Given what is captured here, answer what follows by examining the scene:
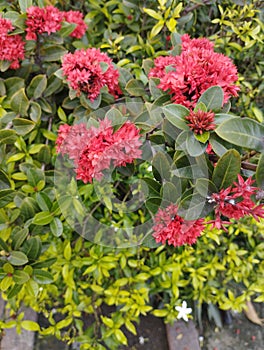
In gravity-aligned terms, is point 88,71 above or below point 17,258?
above

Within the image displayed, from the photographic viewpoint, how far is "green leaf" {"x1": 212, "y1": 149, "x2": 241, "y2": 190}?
29.6 inches

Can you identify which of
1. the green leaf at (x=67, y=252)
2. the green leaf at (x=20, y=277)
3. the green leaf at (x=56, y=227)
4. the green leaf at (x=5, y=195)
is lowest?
the green leaf at (x=67, y=252)

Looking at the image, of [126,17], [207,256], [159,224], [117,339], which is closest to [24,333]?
[117,339]

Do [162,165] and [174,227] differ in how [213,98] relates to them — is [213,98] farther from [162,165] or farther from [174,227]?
[174,227]

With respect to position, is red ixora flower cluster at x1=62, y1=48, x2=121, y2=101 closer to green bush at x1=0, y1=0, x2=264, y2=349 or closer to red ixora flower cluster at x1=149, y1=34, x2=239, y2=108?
green bush at x1=0, y1=0, x2=264, y2=349

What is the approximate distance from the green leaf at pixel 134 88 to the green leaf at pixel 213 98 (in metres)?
0.42

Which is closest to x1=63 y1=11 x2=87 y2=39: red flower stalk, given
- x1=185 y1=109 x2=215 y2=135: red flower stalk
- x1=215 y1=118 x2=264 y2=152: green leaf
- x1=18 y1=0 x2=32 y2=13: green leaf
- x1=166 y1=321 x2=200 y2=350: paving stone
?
x1=18 y1=0 x2=32 y2=13: green leaf

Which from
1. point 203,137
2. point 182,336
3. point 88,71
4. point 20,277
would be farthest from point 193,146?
point 182,336

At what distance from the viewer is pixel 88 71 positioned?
105 cm

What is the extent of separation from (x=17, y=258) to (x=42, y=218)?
13 cm

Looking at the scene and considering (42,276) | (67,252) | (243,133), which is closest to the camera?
(243,133)

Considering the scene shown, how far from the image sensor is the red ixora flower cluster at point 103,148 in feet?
2.81

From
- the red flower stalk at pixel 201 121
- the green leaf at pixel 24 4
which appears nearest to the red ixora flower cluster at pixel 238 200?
the red flower stalk at pixel 201 121

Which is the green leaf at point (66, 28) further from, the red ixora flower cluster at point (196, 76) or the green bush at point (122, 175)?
the red ixora flower cluster at point (196, 76)
